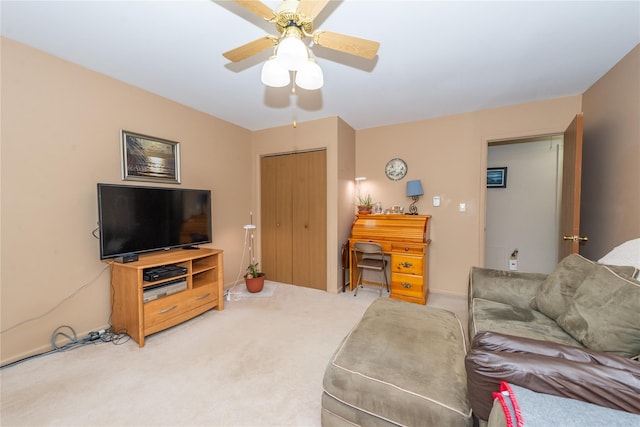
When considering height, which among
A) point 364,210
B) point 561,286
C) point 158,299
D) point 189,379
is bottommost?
point 189,379

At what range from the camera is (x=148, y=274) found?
221 cm

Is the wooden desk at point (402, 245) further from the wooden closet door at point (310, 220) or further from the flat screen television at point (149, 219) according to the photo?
the flat screen television at point (149, 219)

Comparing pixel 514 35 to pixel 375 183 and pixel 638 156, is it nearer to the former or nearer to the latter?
pixel 638 156

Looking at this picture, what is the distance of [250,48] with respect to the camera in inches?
57.3

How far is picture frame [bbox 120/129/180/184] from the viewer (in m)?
2.41

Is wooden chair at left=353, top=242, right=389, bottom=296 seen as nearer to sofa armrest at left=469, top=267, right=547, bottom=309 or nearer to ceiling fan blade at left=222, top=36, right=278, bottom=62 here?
sofa armrest at left=469, top=267, right=547, bottom=309

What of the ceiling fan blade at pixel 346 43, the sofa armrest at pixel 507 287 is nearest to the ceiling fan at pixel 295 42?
the ceiling fan blade at pixel 346 43

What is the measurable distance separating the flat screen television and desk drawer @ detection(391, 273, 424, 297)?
7.67ft

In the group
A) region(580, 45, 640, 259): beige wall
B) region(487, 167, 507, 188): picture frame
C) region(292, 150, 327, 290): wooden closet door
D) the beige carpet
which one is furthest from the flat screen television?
region(487, 167, 507, 188): picture frame

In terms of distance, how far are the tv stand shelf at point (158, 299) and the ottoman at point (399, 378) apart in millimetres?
1736

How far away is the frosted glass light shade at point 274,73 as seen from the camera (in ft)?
4.50

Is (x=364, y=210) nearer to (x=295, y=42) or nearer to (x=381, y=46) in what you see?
(x=381, y=46)

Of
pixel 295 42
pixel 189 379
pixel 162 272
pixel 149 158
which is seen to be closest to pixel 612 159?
pixel 295 42

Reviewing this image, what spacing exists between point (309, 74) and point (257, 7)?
381mm
